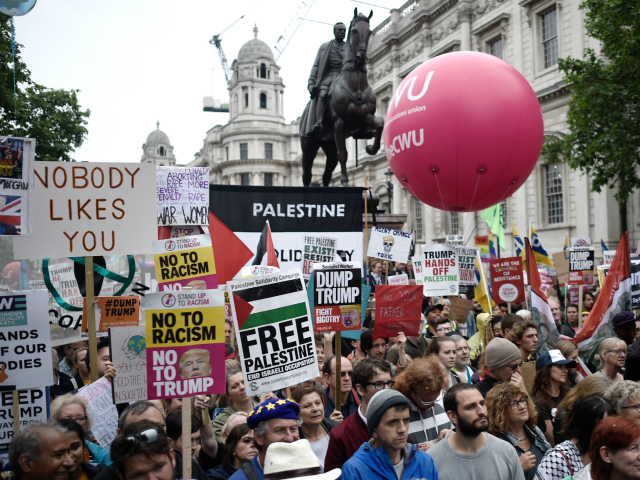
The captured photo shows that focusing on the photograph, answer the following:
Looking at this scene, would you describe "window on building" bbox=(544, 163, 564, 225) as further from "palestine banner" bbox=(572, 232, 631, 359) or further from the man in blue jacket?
the man in blue jacket

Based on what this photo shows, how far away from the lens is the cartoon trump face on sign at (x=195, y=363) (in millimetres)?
4449

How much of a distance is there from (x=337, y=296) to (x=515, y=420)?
215 cm

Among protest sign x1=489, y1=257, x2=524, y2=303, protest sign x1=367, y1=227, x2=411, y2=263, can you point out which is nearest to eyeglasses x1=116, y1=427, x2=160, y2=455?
protest sign x1=367, y1=227, x2=411, y2=263

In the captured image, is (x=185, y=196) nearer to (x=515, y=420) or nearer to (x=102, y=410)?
(x=102, y=410)

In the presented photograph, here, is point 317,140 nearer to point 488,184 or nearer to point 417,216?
point 488,184

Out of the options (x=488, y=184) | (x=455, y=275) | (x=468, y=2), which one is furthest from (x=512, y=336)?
(x=468, y=2)

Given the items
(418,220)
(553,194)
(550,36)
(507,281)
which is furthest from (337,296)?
(418,220)

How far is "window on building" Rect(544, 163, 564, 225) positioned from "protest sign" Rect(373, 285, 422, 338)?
21163 millimetres

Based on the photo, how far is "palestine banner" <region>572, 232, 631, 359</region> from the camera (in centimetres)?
739

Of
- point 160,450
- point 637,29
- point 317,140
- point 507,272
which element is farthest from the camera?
point 637,29

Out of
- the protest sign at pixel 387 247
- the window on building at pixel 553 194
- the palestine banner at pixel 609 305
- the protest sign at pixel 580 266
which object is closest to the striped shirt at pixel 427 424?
the palestine banner at pixel 609 305

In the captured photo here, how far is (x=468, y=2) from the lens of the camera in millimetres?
32438

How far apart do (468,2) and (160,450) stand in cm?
3340

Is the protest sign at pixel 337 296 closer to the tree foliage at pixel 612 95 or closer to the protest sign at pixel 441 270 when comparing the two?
the protest sign at pixel 441 270
